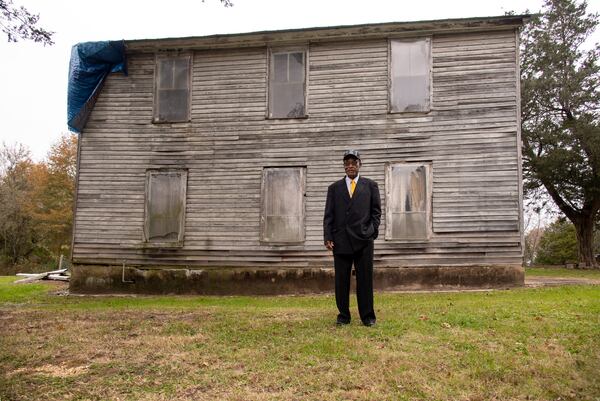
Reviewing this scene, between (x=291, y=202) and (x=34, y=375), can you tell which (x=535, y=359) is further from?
(x=291, y=202)

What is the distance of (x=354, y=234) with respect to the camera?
6.79 m

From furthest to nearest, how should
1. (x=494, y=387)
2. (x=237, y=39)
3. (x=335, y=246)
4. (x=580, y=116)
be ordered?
(x=580, y=116)
(x=237, y=39)
(x=335, y=246)
(x=494, y=387)

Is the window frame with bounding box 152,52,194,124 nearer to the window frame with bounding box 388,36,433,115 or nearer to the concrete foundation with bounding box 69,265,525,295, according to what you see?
the concrete foundation with bounding box 69,265,525,295

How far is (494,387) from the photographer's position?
4.58 m

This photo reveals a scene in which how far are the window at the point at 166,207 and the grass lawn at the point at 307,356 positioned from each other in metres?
6.08

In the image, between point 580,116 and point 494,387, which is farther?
point 580,116

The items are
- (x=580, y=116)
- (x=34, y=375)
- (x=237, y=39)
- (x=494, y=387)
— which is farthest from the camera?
(x=580, y=116)

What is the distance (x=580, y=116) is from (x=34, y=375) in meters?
28.0

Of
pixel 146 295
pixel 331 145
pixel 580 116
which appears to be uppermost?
pixel 580 116

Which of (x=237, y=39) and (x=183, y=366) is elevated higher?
(x=237, y=39)

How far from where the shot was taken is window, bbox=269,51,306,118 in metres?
14.3

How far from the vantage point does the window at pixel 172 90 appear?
14891mm

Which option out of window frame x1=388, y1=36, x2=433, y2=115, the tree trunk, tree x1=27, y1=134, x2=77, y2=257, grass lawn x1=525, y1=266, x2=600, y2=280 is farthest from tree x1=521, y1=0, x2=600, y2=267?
tree x1=27, y1=134, x2=77, y2=257

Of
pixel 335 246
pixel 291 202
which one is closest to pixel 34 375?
pixel 335 246
